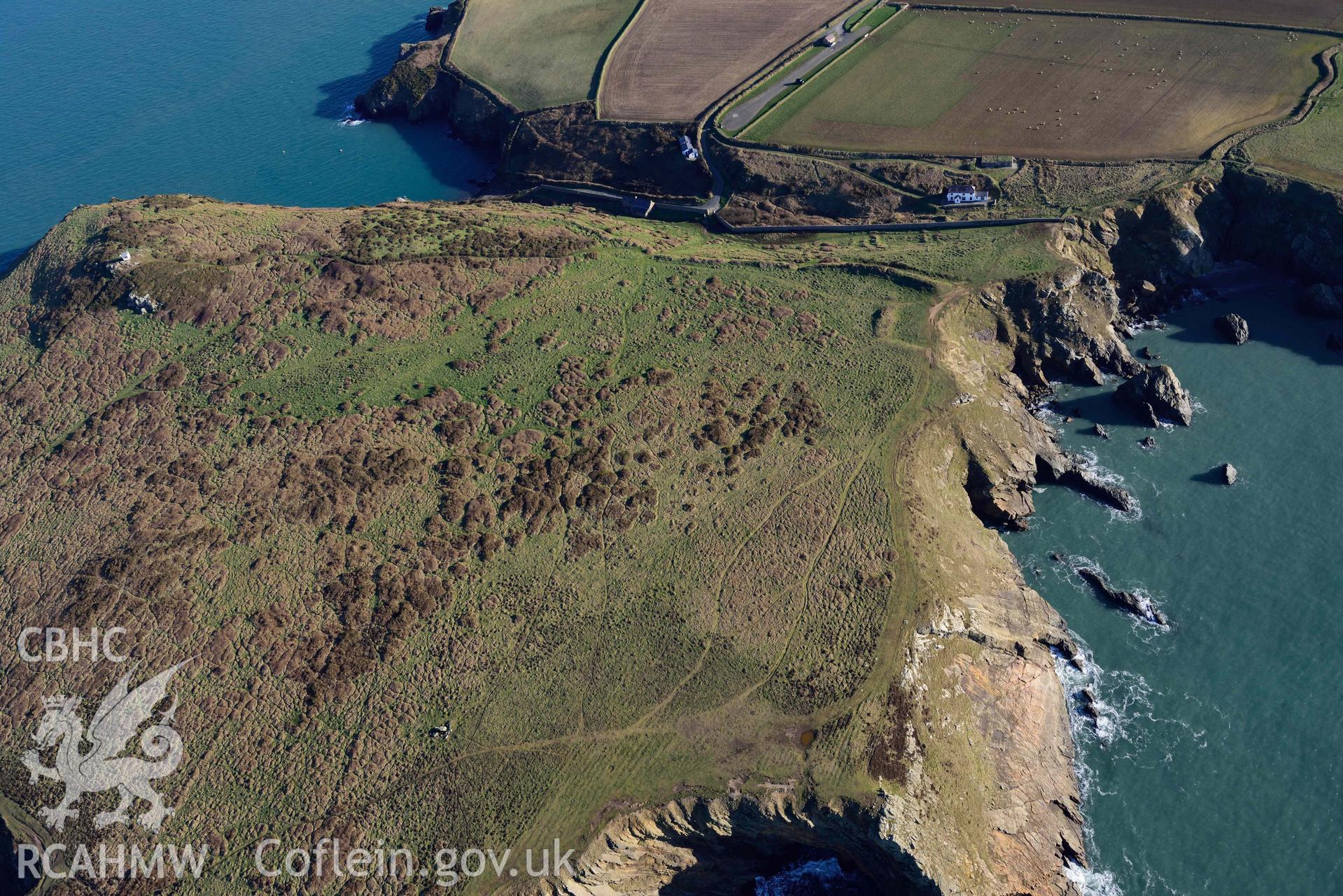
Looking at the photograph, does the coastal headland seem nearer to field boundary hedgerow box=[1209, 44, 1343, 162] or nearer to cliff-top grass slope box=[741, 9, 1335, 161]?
field boundary hedgerow box=[1209, 44, 1343, 162]

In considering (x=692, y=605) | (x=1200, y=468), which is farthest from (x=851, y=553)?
(x=1200, y=468)

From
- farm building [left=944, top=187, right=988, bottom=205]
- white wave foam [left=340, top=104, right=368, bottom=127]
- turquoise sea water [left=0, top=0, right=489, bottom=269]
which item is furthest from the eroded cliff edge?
white wave foam [left=340, top=104, right=368, bottom=127]

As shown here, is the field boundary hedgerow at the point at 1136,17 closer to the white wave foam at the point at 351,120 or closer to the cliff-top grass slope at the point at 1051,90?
the cliff-top grass slope at the point at 1051,90

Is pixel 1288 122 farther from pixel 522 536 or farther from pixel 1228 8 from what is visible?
pixel 522 536

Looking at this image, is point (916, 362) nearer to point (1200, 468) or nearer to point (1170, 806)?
point (1200, 468)

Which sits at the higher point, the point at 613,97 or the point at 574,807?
the point at 613,97

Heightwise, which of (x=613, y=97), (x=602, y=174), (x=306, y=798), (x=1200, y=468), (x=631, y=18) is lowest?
(x=1200, y=468)
